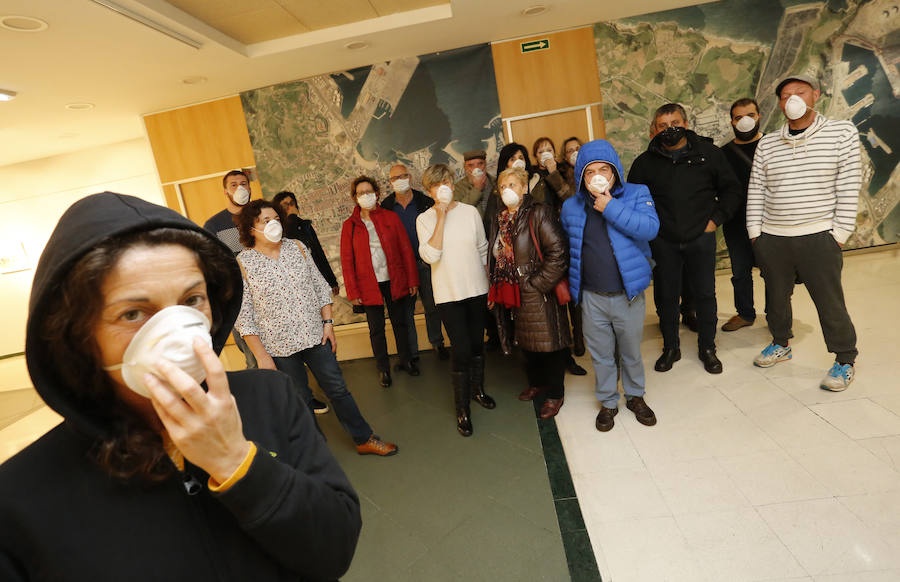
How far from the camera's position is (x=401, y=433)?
334 cm

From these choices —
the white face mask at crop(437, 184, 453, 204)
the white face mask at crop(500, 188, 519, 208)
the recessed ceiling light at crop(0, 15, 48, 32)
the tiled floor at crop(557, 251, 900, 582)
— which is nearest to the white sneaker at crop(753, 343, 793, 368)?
the tiled floor at crop(557, 251, 900, 582)

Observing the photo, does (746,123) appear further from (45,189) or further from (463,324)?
(45,189)

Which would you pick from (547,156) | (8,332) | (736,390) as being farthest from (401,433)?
(8,332)

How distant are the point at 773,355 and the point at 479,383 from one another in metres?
2.13

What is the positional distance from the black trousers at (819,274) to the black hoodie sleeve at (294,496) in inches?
126

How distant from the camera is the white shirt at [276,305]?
264 centimetres

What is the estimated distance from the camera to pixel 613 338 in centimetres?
297

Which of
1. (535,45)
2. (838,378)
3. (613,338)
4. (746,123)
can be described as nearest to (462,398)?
(613,338)

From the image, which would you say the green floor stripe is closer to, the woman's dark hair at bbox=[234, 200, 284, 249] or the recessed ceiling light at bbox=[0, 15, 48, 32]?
the woman's dark hair at bbox=[234, 200, 284, 249]

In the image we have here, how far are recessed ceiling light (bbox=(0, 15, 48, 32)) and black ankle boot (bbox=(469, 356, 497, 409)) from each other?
3.93 m

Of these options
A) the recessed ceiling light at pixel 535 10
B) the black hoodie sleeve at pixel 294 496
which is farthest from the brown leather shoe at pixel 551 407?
the recessed ceiling light at pixel 535 10

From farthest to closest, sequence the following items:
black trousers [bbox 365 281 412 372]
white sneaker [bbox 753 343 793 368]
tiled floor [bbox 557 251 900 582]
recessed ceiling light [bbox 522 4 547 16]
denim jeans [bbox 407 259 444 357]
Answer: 1. recessed ceiling light [bbox 522 4 547 16]
2. denim jeans [bbox 407 259 444 357]
3. black trousers [bbox 365 281 412 372]
4. white sneaker [bbox 753 343 793 368]
5. tiled floor [bbox 557 251 900 582]

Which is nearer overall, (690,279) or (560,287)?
(560,287)

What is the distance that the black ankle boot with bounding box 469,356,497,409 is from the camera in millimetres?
3329
